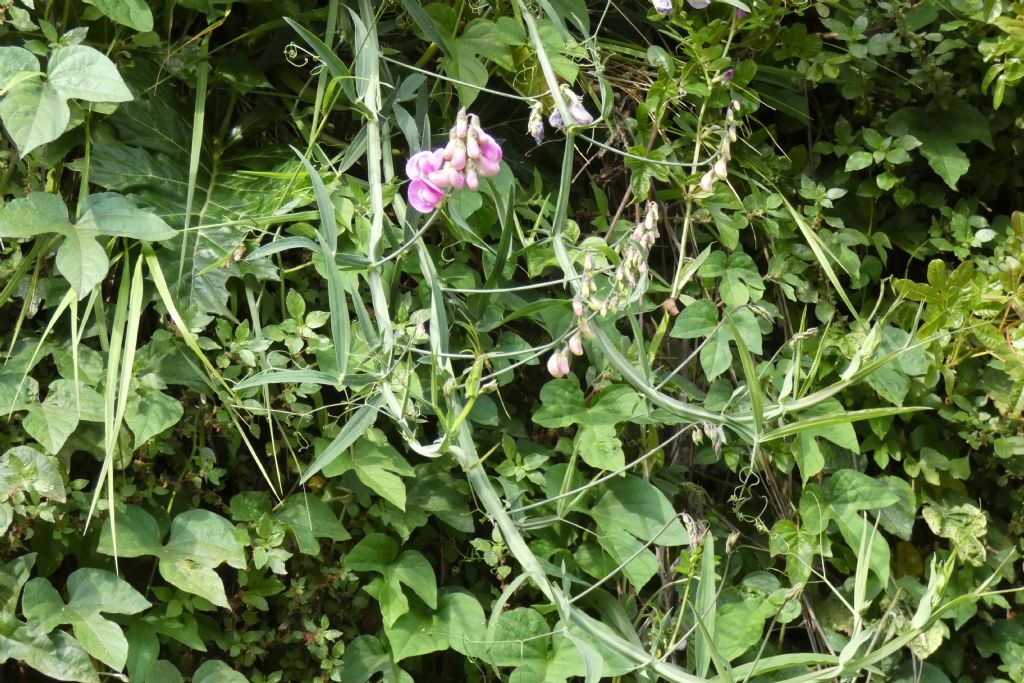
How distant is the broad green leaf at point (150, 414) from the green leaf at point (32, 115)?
304mm

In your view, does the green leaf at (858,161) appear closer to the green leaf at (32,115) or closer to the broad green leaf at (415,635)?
the broad green leaf at (415,635)

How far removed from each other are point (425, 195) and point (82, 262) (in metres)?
0.40

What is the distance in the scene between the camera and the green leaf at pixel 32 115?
110 cm

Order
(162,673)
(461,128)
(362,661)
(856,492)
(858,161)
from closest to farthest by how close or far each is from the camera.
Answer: (461,128) → (162,673) → (362,661) → (856,492) → (858,161)

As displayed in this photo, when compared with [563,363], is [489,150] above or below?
above

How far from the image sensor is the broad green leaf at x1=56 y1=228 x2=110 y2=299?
113 cm

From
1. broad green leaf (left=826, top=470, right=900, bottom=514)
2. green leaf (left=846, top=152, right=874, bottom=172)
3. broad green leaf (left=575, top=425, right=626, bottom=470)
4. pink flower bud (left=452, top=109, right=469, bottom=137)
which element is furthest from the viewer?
green leaf (left=846, top=152, right=874, bottom=172)

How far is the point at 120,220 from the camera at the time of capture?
3.92ft

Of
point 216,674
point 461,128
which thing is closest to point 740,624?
point 216,674

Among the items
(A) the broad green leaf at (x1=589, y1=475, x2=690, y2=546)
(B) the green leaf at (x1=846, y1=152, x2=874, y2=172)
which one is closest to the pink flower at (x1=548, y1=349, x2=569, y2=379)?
(A) the broad green leaf at (x1=589, y1=475, x2=690, y2=546)

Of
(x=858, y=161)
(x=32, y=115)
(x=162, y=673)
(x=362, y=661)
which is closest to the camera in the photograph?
(x=32, y=115)

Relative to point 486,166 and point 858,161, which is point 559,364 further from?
point 858,161

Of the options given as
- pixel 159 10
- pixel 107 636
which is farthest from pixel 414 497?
pixel 159 10

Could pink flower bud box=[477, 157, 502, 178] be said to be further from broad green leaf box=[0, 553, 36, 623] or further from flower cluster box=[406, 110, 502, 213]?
broad green leaf box=[0, 553, 36, 623]
